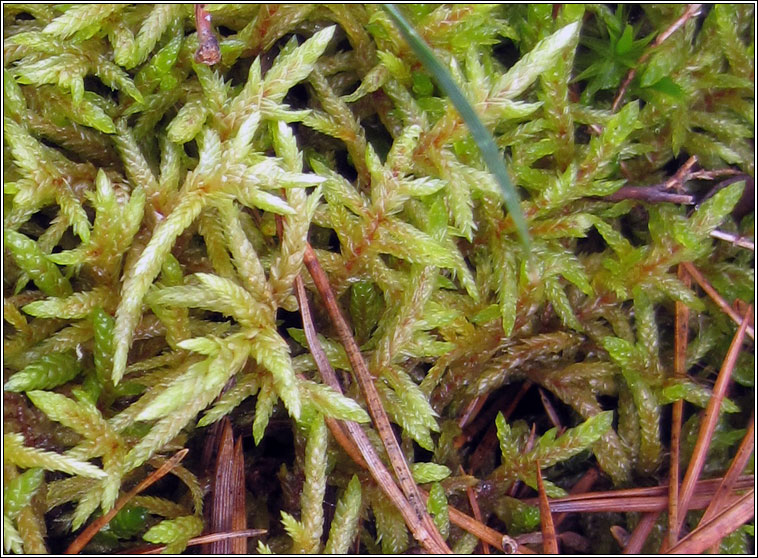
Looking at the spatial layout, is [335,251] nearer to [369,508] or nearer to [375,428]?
[375,428]

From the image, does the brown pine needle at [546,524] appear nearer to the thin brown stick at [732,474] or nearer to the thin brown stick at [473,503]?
the thin brown stick at [473,503]

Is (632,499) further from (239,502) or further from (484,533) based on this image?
(239,502)

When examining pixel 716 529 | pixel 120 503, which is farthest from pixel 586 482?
pixel 120 503

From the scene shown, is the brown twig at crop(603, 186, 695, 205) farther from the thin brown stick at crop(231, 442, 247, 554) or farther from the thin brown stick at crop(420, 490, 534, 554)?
the thin brown stick at crop(231, 442, 247, 554)

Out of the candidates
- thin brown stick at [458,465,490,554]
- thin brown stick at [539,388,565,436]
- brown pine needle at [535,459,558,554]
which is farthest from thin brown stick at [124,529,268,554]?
thin brown stick at [539,388,565,436]

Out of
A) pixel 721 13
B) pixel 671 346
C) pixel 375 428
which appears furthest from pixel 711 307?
pixel 375 428

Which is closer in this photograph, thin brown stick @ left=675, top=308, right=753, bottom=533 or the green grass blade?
the green grass blade
